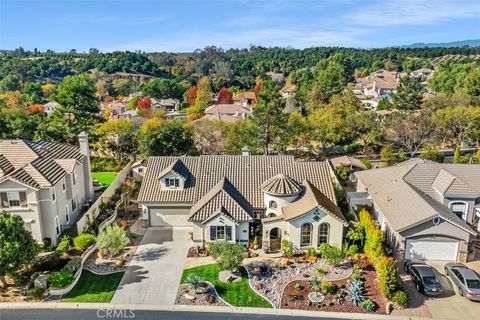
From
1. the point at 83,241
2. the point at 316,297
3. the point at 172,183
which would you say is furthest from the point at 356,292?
the point at 83,241

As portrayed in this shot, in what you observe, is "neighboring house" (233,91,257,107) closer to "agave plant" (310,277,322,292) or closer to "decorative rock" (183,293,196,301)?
"agave plant" (310,277,322,292)

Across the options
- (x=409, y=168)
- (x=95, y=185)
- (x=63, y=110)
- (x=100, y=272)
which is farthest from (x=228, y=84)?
(x=100, y=272)

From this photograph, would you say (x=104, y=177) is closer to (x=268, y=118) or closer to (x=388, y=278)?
(x=268, y=118)

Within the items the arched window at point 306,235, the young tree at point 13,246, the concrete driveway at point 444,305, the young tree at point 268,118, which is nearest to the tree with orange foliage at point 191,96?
the young tree at point 268,118

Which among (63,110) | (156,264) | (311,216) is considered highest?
(63,110)

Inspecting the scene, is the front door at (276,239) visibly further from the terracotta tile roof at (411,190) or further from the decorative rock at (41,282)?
the decorative rock at (41,282)

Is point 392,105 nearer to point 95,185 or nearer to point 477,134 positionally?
point 477,134
